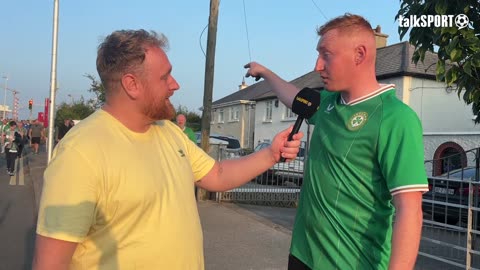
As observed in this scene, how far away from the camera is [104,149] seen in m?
2.00

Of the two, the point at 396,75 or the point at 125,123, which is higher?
the point at 396,75

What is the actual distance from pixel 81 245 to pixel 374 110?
1.43m

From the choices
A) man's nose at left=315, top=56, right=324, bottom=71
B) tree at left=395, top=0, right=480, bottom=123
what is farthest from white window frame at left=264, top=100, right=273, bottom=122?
man's nose at left=315, top=56, right=324, bottom=71

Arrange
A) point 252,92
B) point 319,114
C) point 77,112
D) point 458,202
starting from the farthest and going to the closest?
point 77,112 → point 252,92 → point 458,202 → point 319,114

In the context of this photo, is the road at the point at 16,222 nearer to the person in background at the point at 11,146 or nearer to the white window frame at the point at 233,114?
the person in background at the point at 11,146

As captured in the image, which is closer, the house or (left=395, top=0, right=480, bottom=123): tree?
(left=395, top=0, right=480, bottom=123): tree

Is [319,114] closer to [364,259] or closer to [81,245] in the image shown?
[364,259]

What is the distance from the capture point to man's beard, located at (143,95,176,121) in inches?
86.4

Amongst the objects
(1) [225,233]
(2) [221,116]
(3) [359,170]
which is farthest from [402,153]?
(2) [221,116]

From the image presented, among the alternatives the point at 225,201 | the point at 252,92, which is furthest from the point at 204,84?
the point at 252,92

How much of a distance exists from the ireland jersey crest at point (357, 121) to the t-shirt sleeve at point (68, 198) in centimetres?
119

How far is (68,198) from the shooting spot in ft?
6.06

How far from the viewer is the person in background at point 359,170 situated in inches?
80.5

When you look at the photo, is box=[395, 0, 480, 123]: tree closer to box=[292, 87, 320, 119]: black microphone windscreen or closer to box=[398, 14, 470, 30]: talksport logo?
box=[398, 14, 470, 30]: talksport logo
